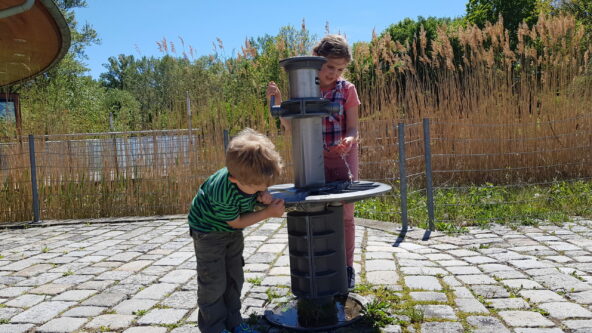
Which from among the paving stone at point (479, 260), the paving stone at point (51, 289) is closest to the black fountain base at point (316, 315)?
the paving stone at point (479, 260)

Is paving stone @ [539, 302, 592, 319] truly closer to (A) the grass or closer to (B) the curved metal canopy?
(A) the grass

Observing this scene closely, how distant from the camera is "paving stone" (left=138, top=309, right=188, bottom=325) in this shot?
2832 millimetres

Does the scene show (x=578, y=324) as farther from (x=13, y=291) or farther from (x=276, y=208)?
(x=13, y=291)

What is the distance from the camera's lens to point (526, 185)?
6832 mm

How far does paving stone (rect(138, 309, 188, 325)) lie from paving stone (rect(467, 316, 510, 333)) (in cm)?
164

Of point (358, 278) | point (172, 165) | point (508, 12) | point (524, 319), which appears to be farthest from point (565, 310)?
point (508, 12)

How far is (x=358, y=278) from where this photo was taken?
345 centimetres

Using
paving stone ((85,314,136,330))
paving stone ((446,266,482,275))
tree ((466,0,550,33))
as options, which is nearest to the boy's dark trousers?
paving stone ((85,314,136,330))

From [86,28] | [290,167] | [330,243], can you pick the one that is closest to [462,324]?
[330,243]

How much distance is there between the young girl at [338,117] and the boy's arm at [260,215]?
72 cm

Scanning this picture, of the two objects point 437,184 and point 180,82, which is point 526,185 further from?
point 180,82

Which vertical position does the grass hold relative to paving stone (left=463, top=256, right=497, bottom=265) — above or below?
above

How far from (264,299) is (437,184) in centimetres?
476

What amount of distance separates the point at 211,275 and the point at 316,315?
2.23 ft
